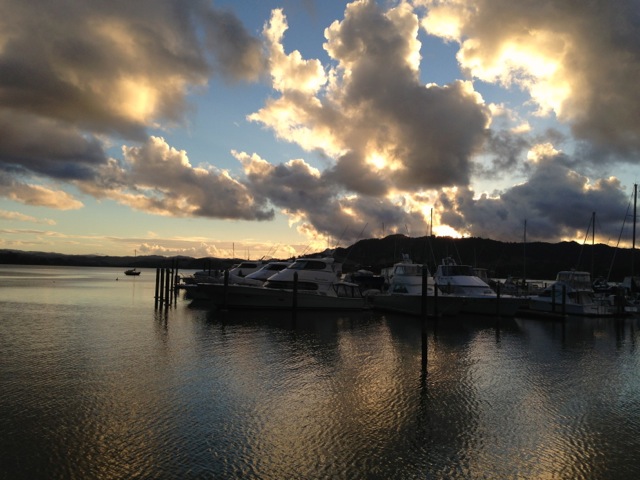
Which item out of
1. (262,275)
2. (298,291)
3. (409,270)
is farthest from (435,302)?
(262,275)

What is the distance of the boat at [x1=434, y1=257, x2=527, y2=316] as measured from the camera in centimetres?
3550

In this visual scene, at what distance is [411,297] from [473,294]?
5290mm

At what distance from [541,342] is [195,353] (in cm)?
1775

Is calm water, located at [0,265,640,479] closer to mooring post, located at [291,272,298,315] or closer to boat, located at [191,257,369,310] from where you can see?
mooring post, located at [291,272,298,315]

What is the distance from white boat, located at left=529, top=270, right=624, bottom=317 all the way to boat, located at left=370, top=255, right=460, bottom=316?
9.74m

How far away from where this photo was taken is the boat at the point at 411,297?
3332 cm

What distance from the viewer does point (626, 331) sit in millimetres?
31172

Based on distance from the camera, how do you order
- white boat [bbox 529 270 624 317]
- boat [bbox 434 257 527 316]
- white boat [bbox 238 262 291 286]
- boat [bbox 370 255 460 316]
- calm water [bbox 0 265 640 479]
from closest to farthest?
calm water [bbox 0 265 640 479] → boat [bbox 370 255 460 316] → boat [bbox 434 257 527 316] → white boat [bbox 529 270 624 317] → white boat [bbox 238 262 291 286]

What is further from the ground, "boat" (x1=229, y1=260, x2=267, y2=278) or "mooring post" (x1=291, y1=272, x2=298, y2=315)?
"boat" (x1=229, y1=260, x2=267, y2=278)

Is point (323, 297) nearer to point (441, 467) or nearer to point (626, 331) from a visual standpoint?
point (626, 331)

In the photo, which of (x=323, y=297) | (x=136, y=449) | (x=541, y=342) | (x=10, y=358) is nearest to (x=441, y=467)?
(x=136, y=449)

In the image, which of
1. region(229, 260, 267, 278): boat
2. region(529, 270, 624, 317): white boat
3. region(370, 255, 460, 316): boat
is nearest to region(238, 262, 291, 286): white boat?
region(229, 260, 267, 278): boat

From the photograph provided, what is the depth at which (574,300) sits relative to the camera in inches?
1558

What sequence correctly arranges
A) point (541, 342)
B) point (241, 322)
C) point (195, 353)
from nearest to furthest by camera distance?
point (195, 353)
point (541, 342)
point (241, 322)
